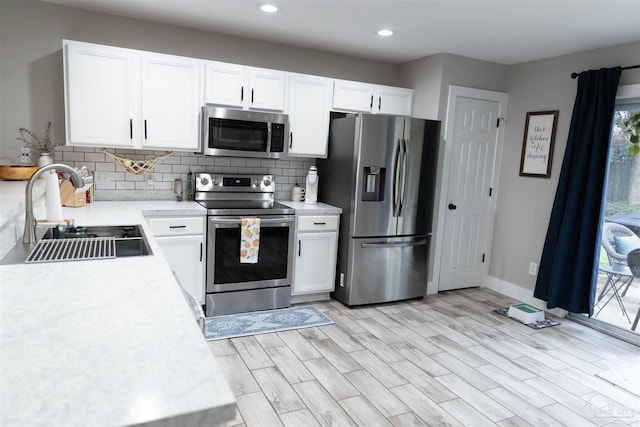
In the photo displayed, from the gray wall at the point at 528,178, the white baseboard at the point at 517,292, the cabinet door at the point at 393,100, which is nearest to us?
the gray wall at the point at 528,178

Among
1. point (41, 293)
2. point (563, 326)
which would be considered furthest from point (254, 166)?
point (563, 326)

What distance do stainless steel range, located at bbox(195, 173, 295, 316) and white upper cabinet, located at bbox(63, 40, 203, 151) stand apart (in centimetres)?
54

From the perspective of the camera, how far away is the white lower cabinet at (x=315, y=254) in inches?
148

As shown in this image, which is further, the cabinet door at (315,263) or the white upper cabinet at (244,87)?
the cabinet door at (315,263)

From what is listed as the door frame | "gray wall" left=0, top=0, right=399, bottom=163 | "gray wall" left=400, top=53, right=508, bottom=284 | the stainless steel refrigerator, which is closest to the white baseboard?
the door frame

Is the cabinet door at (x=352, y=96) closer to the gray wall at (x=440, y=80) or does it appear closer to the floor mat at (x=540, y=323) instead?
the gray wall at (x=440, y=80)

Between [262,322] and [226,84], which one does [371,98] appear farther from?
Answer: [262,322]

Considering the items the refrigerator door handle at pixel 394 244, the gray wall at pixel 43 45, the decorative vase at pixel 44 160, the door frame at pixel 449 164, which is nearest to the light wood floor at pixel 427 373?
the refrigerator door handle at pixel 394 244

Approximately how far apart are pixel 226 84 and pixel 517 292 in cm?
353

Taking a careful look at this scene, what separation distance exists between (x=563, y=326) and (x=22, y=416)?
407cm

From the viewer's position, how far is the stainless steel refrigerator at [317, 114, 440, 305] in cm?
371

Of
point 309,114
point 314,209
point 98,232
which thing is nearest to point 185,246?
point 98,232

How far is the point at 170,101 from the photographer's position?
3361 millimetres

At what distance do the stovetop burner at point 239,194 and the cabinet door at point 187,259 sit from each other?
317 millimetres
